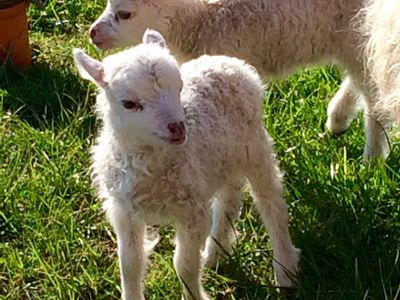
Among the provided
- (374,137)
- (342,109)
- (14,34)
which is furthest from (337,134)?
(14,34)

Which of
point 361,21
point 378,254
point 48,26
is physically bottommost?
point 378,254

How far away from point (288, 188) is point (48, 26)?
7.55 feet

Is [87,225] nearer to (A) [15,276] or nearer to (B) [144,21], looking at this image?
(A) [15,276]

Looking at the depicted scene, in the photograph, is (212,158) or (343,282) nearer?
(212,158)

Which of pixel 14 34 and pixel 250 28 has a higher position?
pixel 250 28

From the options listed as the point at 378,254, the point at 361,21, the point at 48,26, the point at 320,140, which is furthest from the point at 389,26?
the point at 48,26

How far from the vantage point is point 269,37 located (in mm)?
4449

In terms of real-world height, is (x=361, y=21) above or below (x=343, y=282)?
above

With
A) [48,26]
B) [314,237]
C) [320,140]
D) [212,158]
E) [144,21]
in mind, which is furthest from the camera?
[48,26]

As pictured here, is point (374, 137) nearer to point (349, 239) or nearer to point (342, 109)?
point (342, 109)

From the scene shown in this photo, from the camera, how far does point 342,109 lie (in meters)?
4.80

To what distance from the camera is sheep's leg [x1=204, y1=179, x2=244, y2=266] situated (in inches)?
157

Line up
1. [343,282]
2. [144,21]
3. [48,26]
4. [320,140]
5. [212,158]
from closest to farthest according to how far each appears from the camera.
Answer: [212,158], [343,282], [144,21], [320,140], [48,26]

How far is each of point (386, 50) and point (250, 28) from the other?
96 cm
